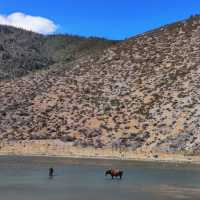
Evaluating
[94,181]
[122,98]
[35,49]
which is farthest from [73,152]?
[35,49]

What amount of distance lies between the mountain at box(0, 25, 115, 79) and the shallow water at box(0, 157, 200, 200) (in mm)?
62550

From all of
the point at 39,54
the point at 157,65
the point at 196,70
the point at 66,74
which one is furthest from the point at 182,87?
the point at 39,54

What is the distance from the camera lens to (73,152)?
5828cm

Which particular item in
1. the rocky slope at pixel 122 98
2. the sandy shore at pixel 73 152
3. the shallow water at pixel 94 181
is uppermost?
the rocky slope at pixel 122 98

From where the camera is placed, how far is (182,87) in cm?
7175

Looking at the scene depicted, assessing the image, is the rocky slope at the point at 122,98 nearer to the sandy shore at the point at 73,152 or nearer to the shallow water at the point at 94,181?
the sandy shore at the point at 73,152

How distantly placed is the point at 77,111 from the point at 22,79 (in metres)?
18.5

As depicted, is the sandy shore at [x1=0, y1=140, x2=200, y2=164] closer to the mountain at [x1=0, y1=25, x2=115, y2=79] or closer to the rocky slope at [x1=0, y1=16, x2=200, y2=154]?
the rocky slope at [x1=0, y1=16, x2=200, y2=154]

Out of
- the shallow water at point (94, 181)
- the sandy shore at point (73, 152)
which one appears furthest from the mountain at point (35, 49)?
the shallow water at point (94, 181)

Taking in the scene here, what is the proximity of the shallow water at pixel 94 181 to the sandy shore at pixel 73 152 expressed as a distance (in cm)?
505

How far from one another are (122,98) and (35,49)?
6160cm

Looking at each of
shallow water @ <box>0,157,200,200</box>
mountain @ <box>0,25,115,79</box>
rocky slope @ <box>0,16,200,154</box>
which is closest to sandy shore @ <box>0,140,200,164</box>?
rocky slope @ <box>0,16,200,154</box>

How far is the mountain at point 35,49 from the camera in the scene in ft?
376

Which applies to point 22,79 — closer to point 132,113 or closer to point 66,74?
point 66,74
